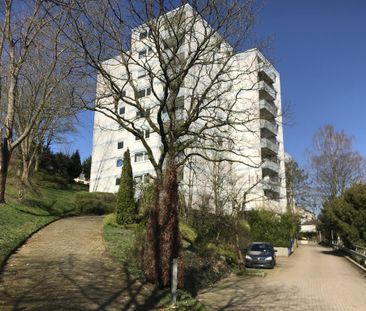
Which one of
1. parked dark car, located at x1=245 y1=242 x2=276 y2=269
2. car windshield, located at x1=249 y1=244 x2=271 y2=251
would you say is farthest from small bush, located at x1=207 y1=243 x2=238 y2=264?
car windshield, located at x1=249 y1=244 x2=271 y2=251

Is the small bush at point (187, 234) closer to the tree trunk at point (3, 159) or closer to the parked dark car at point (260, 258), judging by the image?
the parked dark car at point (260, 258)

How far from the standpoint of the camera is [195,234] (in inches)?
828

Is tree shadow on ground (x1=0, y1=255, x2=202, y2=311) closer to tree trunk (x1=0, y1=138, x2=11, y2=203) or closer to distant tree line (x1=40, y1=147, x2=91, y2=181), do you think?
tree trunk (x1=0, y1=138, x2=11, y2=203)

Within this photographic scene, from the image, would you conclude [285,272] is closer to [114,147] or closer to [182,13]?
[182,13]

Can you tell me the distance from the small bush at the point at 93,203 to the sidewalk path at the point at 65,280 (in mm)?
13099

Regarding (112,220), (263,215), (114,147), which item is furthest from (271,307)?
(114,147)

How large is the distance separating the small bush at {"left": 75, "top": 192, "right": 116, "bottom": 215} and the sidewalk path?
13.1 metres

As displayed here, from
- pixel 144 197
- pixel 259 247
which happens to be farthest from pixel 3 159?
pixel 259 247

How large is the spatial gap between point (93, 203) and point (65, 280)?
766 inches

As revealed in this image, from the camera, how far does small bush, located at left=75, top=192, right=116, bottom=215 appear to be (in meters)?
28.4

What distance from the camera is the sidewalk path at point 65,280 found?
320 inches

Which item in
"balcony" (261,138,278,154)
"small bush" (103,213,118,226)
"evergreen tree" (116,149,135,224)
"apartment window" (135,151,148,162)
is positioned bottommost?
"small bush" (103,213,118,226)

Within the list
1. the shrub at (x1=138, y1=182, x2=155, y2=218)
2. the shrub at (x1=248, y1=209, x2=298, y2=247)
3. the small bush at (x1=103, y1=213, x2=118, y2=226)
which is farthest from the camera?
the shrub at (x1=248, y1=209, x2=298, y2=247)

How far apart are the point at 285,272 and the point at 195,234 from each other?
6.01 meters
